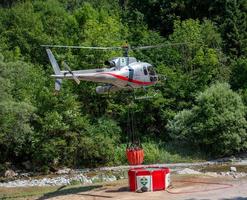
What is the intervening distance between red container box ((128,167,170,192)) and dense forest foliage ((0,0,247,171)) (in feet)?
51.3

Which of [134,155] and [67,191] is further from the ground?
[134,155]

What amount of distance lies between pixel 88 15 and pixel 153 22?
11.3m

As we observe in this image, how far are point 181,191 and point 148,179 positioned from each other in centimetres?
170

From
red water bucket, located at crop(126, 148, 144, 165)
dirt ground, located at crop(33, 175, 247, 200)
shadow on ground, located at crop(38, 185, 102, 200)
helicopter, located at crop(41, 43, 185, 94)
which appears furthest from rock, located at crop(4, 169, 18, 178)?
red water bucket, located at crop(126, 148, 144, 165)

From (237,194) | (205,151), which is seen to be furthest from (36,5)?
(237,194)

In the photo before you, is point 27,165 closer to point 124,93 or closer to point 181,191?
point 124,93

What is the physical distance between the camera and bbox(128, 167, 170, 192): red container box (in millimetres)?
26812

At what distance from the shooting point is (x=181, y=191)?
2655 cm

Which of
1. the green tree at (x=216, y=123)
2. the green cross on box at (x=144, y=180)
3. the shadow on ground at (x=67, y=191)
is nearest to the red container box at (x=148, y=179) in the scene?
Result: the green cross on box at (x=144, y=180)

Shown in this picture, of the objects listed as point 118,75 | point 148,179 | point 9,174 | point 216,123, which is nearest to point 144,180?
point 148,179

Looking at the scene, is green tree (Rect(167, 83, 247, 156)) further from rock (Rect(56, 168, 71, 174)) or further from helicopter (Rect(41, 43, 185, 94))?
helicopter (Rect(41, 43, 185, 94))

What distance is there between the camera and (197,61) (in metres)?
53.2

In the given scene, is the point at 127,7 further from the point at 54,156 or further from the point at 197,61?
the point at 54,156

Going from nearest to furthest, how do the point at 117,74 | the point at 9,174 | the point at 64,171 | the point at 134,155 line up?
the point at 134,155
the point at 117,74
the point at 64,171
the point at 9,174
